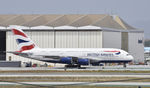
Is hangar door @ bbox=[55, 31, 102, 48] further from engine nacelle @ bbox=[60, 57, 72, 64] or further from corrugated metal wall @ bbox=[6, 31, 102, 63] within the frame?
engine nacelle @ bbox=[60, 57, 72, 64]

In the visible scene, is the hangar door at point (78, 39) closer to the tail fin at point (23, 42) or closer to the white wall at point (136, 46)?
the tail fin at point (23, 42)

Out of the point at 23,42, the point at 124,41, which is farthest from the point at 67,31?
the point at 124,41

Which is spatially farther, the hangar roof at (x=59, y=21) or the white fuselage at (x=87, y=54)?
the hangar roof at (x=59, y=21)

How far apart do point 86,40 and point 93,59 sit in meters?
20.7

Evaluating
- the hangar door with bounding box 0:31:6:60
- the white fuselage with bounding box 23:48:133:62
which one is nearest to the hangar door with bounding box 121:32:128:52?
the hangar door with bounding box 0:31:6:60

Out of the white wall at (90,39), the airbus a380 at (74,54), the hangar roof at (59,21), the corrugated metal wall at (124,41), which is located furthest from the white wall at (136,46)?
the airbus a380 at (74,54)

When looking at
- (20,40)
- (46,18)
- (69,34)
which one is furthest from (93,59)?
(46,18)

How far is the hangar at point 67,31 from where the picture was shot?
94.6 m

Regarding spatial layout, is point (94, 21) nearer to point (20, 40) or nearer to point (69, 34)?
point (69, 34)

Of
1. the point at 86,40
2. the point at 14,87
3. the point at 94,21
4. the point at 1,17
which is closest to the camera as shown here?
the point at 14,87

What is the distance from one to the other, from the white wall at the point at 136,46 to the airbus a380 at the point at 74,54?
40684mm

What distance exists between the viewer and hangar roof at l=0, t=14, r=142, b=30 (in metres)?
97.9

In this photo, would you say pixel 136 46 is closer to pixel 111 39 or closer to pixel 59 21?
pixel 111 39

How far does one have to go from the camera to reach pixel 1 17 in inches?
4365
